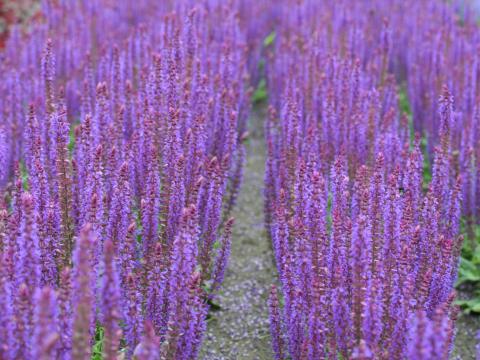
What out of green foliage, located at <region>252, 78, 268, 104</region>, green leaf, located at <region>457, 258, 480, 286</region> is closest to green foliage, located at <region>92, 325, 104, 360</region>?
green leaf, located at <region>457, 258, 480, 286</region>

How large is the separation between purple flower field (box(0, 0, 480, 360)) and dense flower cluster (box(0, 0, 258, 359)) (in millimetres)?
13

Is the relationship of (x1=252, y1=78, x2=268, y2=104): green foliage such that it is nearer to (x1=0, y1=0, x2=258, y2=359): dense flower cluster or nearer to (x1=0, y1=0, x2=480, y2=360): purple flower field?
(x1=0, y1=0, x2=480, y2=360): purple flower field

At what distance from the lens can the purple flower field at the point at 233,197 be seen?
3.00 meters

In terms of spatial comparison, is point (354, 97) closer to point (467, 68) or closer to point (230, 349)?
point (467, 68)

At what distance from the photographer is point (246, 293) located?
16.5 ft

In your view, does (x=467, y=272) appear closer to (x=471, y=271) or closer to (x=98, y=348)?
(x=471, y=271)

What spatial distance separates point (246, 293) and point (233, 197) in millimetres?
728

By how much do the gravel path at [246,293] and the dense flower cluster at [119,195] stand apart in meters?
0.25

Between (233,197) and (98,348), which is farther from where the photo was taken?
(233,197)

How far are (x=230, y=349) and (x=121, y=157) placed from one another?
1.42 m

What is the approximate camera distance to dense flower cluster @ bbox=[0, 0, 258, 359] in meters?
2.67

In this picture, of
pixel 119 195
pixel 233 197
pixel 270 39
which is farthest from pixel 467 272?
pixel 270 39

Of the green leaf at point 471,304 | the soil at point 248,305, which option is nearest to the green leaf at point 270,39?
the soil at point 248,305

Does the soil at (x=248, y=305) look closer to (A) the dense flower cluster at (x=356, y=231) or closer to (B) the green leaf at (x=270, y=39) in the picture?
(A) the dense flower cluster at (x=356, y=231)
